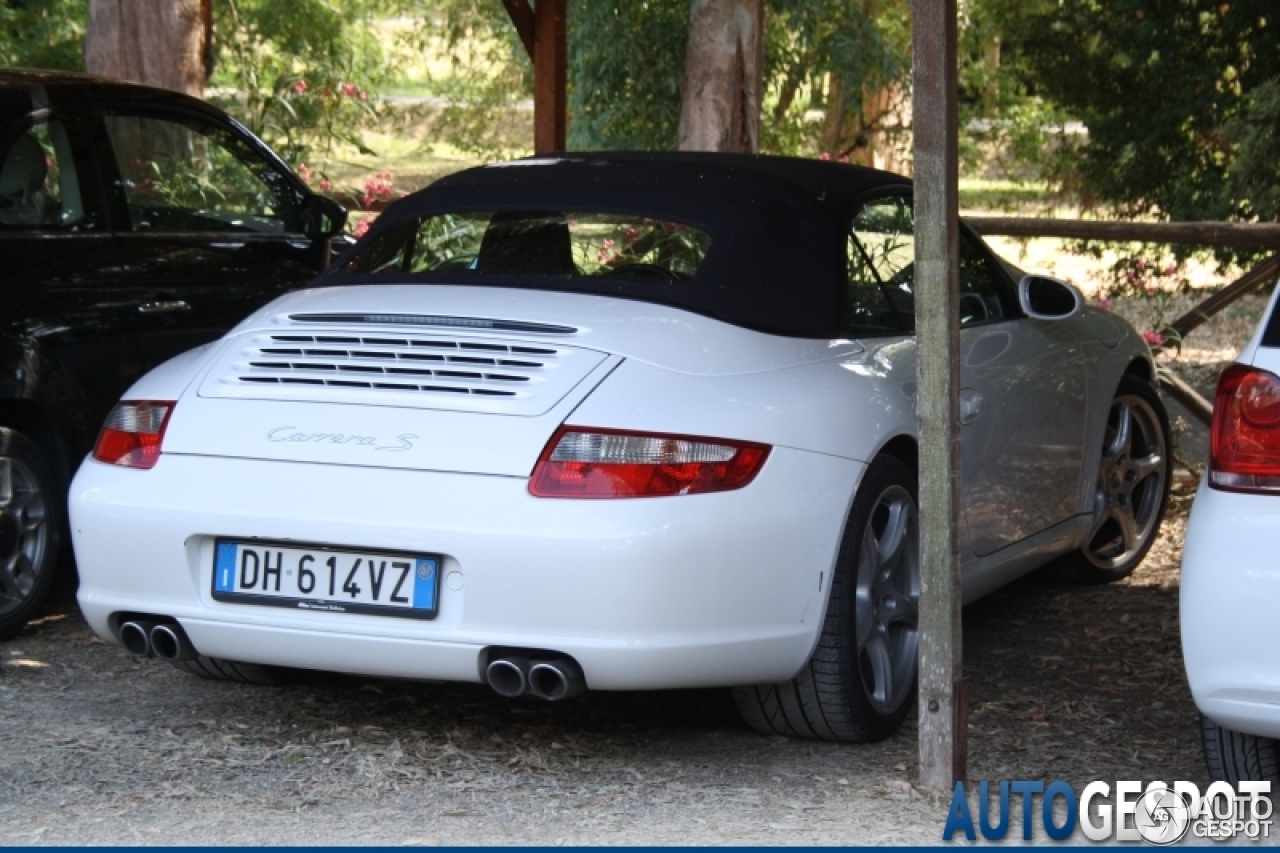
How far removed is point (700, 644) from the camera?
4.23 metres

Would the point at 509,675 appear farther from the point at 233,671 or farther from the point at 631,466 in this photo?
the point at 233,671

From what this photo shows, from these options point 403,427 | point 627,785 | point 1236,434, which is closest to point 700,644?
point 627,785

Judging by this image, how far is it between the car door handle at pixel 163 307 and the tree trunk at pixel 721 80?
4.64 m

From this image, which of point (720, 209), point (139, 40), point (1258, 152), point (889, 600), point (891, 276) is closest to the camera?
point (889, 600)

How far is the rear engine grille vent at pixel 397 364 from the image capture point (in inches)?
175

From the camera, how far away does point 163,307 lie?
654 cm

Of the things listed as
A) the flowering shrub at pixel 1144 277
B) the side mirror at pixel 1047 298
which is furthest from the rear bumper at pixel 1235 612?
the flowering shrub at pixel 1144 277

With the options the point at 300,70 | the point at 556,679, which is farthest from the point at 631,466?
the point at 300,70

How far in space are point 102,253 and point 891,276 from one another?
274 centimetres

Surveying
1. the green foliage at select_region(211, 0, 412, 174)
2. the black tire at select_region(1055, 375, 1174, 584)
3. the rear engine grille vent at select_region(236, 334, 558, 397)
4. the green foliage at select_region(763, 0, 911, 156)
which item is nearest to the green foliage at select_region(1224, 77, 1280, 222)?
the green foliage at select_region(763, 0, 911, 156)

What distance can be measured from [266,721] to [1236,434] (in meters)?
2.66

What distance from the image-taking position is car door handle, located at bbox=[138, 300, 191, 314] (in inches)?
254

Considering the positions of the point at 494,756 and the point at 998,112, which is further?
the point at 998,112

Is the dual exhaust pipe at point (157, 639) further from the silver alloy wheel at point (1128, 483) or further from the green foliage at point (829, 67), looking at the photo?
the green foliage at point (829, 67)
